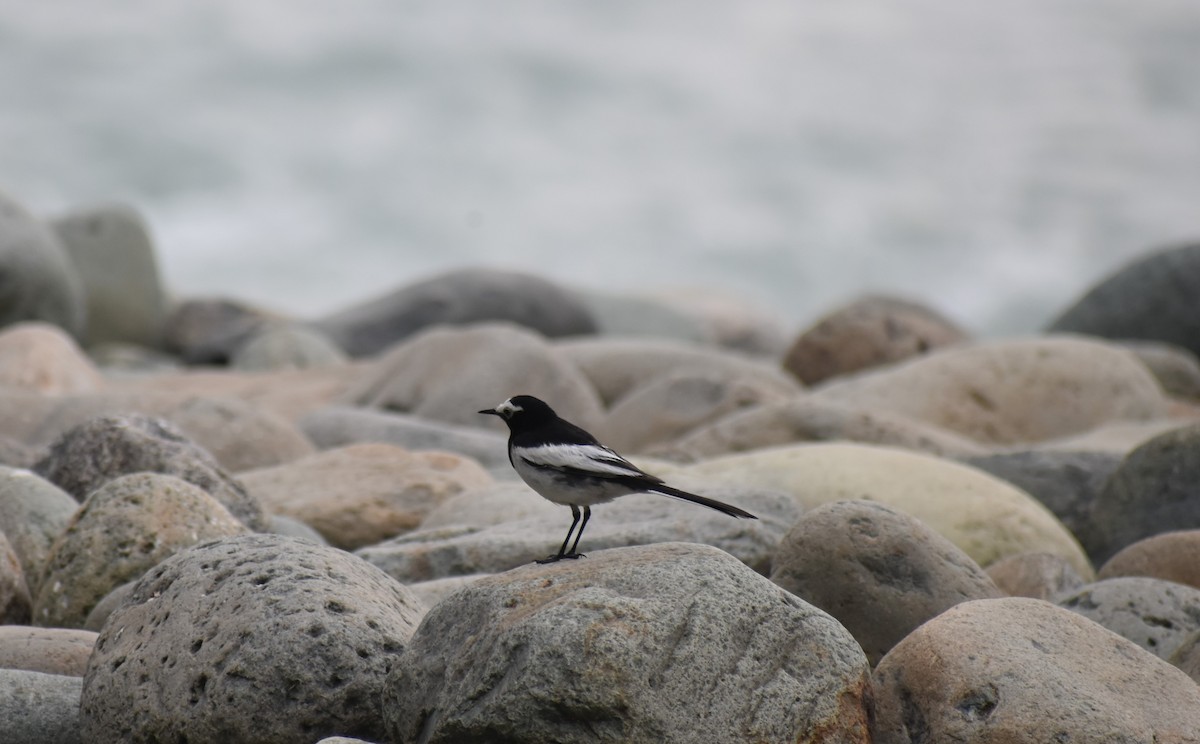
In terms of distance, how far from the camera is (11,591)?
7.44 metres

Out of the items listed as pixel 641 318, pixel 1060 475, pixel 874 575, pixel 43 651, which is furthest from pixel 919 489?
pixel 641 318

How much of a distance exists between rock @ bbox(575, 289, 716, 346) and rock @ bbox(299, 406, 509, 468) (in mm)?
15081

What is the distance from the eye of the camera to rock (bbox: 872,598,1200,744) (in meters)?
5.28

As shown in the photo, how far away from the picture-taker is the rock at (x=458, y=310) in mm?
25609

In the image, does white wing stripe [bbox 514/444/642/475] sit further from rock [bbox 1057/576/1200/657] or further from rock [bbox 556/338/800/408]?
rock [bbox 556/338/800/408]

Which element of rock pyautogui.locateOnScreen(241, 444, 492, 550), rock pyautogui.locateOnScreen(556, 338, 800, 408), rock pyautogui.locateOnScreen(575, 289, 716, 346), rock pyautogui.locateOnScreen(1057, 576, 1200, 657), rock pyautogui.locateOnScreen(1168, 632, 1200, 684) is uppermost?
rock pyautogui.locateOnScreen(1168, 632, 1200, 684)

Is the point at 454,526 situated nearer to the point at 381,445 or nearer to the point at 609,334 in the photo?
the point at 381,445

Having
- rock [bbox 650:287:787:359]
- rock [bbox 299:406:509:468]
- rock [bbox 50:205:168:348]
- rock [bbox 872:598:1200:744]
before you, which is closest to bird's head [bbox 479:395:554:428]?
rock [bbox 872:598:1200:744]

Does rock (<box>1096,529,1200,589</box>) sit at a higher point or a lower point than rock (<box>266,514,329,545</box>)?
higher

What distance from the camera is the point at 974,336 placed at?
75.9ft

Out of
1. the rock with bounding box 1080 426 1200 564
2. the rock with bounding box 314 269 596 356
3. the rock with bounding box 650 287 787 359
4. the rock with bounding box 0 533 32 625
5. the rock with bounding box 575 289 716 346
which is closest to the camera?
the rock with bounding box 0 533 32 625

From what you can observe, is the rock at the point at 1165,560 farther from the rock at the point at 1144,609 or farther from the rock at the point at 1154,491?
the rock at the point at 1154,491

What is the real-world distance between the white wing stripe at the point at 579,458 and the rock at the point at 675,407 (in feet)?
26.5

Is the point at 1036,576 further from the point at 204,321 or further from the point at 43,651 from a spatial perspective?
the point at 204,321
